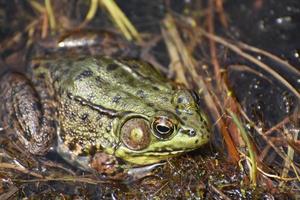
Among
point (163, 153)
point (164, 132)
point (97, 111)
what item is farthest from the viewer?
point (97, 111)

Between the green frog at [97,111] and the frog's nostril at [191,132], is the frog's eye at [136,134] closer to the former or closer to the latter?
the green frog at [97,111]

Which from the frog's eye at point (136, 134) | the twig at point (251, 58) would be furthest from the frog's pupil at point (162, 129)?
the twig at point (251, 58)

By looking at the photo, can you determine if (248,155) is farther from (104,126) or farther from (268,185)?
(104,126)

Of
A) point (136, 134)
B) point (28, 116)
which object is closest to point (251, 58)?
point (136, 134)

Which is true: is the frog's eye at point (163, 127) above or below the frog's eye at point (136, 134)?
above

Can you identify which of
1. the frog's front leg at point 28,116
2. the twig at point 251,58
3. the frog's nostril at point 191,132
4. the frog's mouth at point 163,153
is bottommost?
the frog's front leg at point 28,116

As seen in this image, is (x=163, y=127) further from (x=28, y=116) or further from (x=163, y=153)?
(x=28, y=116)

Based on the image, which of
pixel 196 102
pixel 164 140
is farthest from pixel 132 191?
pixel 196 102
